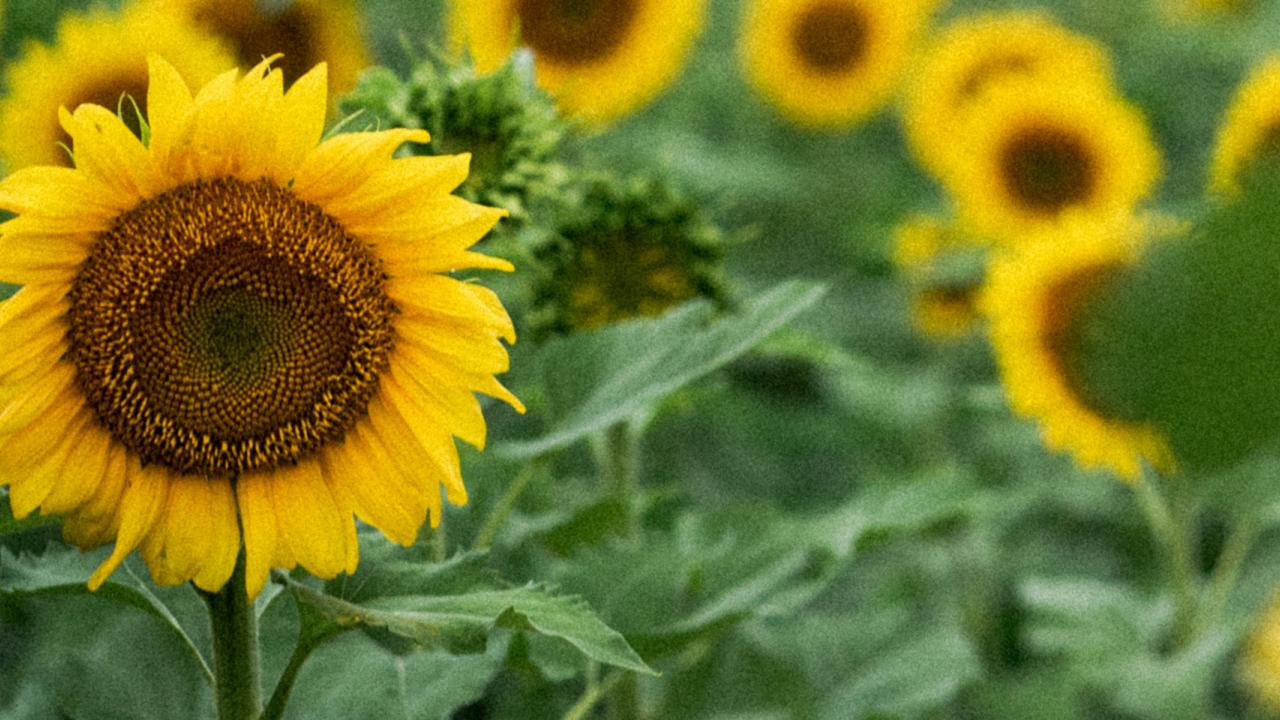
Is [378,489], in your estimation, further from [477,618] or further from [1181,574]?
[1181,574]

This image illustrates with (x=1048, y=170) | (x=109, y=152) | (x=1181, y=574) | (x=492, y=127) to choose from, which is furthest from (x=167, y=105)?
(x=1048, y=170)

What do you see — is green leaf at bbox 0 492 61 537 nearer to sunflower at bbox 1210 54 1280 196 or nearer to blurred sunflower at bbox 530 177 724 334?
blurred sunflower at bbox 530 177 724 334

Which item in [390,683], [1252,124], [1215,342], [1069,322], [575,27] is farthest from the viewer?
[575,27]

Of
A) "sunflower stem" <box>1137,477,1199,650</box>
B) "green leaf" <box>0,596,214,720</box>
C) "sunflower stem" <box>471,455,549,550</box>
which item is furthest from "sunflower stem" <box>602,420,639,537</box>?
"sunflower stem" <box>1137,477,1199,650</box>

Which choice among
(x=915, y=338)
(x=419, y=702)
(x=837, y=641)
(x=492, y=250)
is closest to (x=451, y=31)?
(x=915, y=338)

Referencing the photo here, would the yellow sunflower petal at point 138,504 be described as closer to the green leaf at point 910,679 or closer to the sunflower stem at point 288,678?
the sunflower stem at point 288,678

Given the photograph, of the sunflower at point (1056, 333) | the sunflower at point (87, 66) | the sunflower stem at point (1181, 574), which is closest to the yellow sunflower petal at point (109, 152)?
the sunflower at point (87, 66)

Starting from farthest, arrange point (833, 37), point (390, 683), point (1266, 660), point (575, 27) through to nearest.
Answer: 1. point (833, 37)
2. point (575, 27)
3. point (1266, 660)
4. point (390, 683)
